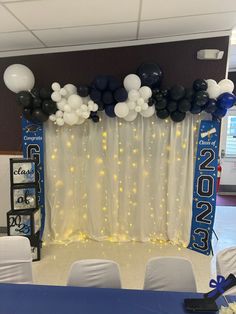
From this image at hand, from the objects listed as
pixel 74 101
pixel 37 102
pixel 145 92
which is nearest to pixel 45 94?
pixel 37 102

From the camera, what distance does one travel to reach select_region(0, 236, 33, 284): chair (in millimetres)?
2061

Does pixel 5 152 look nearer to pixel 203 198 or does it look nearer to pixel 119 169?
pixel 119 169

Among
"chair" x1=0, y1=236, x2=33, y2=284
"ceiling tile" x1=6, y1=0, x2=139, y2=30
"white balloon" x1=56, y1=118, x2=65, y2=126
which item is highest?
"ceiling tile" x1=6, y1=0, x2=139, y2=30

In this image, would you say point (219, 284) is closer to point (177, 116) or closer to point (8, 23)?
point (177, 116)

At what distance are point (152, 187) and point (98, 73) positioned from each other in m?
1.76

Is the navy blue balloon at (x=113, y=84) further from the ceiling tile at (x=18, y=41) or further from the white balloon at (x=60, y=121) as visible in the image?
the ceiling tile at (x=18, y=41)

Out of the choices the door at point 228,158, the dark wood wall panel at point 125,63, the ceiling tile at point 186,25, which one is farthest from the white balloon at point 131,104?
the door at point 228,158

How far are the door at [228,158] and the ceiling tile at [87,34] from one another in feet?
13.5

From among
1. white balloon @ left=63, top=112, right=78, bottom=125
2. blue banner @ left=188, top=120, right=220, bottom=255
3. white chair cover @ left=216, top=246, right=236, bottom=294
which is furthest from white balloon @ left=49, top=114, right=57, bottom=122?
white chair cover @ left=216, top=246, right=236, bottom=294

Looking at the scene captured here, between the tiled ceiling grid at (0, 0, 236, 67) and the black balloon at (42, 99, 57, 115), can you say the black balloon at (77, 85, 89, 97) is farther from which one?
the tiled ceiling grid at (0, 0, 236, 67)

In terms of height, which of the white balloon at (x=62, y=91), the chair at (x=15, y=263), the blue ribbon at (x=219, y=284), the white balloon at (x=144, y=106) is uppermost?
the white balloon at (x=62, y=91)

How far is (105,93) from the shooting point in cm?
316

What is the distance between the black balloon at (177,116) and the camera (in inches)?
126

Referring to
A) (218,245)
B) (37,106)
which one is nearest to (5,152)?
(37,106)
